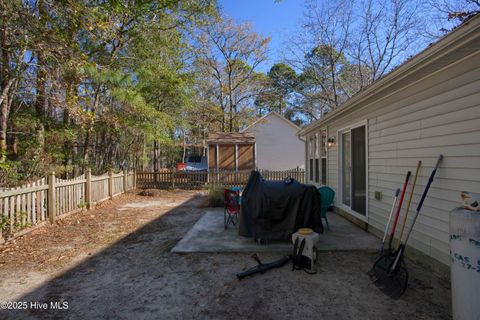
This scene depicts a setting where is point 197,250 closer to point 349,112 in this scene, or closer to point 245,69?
point 349,112

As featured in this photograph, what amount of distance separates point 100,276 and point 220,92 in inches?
737

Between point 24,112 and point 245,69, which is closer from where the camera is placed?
point 24,112

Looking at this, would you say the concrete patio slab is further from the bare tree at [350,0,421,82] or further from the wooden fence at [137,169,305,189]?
the bare tree at [350,0,421,82]

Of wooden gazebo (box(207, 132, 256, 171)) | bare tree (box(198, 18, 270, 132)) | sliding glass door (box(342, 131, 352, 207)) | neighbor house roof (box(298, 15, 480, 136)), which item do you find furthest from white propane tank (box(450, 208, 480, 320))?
bare tree (box(198, 18, 270, 132))

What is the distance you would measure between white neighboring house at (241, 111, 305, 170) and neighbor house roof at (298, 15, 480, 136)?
16.5m

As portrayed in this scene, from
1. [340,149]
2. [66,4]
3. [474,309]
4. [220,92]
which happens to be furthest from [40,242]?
[220,92]

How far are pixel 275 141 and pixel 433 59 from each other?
18390mm

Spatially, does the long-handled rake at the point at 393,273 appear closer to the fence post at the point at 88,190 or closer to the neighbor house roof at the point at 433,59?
the neighbor house roof at the point at 433,59

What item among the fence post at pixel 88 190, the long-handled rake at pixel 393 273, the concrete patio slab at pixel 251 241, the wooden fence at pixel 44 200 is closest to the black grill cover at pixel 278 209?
the concrete patio slab at pixel 251 241

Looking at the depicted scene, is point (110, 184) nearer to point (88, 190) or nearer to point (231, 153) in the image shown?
point (88, 190)

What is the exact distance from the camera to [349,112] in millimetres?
5836

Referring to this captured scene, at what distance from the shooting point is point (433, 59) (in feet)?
9.14

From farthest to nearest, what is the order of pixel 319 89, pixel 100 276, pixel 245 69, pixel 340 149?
pixel 245 69 < pixel 319 89 < pixel 340 149 < pixel 100 276

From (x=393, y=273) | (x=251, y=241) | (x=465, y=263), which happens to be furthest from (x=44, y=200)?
(x=465, y=263)
